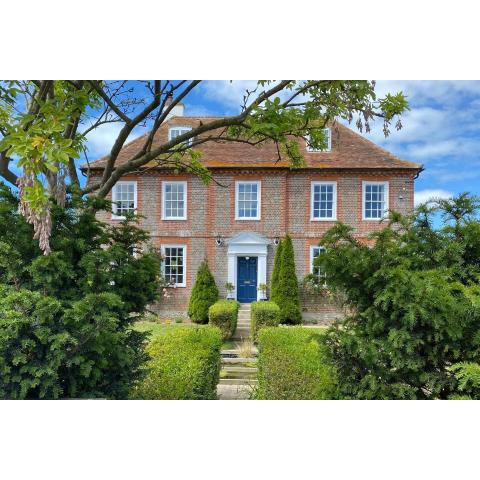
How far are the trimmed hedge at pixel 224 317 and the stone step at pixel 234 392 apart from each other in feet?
6.39

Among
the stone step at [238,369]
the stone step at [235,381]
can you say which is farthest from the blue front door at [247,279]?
the stone step at [235,381]

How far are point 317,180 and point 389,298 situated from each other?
19.5ft

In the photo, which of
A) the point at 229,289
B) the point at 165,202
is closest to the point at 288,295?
the point at 229,289

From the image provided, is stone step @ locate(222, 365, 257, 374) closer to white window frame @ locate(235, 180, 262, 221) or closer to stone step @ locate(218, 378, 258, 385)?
stone step @ locate(218, 378, 258, 385)

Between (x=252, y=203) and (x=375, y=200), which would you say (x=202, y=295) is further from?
(x=375, y=200)

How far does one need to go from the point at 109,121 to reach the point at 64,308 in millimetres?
3107

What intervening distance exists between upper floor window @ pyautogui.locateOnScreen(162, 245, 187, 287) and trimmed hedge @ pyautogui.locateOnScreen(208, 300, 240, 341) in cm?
71

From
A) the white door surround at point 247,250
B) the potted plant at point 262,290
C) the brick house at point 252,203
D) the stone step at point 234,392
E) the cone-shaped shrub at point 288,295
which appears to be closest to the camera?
the stone step at point 234,392

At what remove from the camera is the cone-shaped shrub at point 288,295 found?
8500 millimetres

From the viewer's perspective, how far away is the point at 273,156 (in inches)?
358

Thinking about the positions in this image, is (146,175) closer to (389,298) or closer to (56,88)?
(56,88)

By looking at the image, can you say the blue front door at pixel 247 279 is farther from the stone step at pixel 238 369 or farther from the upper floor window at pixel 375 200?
the stone step at pixel 238 369

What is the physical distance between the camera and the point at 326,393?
3365 mm

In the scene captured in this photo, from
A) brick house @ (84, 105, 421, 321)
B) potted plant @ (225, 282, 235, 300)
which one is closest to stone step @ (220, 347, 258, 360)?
brick house @ (84, 105, 421, 321)
